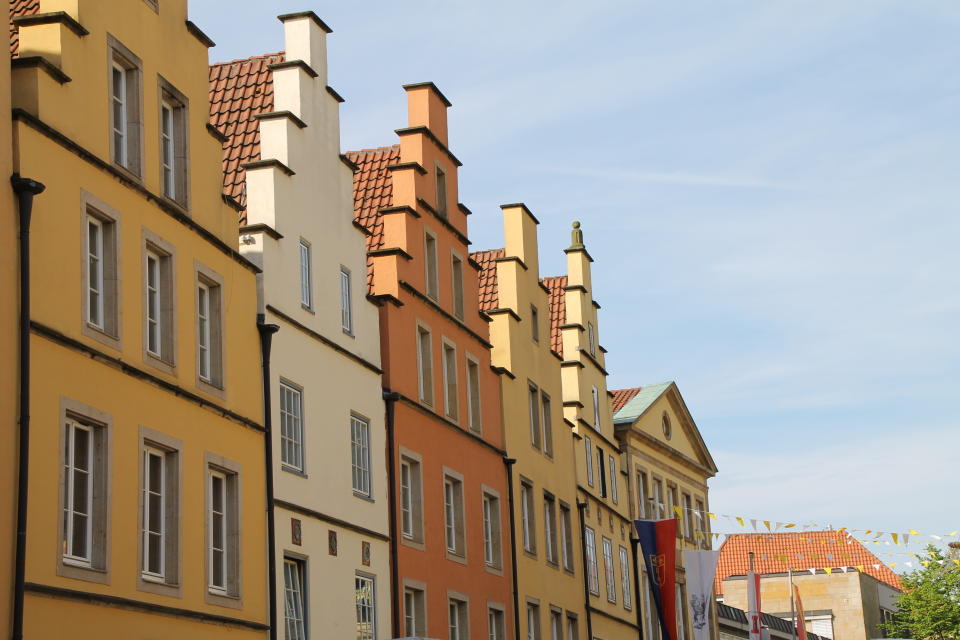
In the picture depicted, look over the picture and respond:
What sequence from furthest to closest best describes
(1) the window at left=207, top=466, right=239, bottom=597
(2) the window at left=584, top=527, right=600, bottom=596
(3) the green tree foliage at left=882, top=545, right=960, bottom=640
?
(3) the green tree foliage at left=882, top=545, right=960, bottom=640 → (2) the window at left=584, top=527, right=600, bottom=596 → (1) the window at left=207, top=466, right=239, bottom=597

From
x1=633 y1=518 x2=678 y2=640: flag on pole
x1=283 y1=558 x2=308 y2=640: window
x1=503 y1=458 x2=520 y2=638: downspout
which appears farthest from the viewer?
x1=633 y1=518 x2=678 y2=640: flag on pole

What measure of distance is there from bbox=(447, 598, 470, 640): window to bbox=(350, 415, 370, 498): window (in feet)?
14.9

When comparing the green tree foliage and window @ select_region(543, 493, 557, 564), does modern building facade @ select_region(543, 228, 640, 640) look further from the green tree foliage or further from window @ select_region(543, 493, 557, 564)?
the green tree foliage

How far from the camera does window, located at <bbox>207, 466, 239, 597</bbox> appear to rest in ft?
76.3

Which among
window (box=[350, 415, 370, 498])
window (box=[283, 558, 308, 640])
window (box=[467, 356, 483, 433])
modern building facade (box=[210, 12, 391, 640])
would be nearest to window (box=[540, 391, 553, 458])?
window (box=[467, 356, 483, 433])

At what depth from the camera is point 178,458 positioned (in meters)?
22.2

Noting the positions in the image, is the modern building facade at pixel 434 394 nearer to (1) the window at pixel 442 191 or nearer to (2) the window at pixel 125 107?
(1) the window at pixel 442 191

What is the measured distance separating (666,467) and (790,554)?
40.4 meters

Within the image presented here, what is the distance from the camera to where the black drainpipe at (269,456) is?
24594 mm

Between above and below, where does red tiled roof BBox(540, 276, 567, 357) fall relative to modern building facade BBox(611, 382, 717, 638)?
above

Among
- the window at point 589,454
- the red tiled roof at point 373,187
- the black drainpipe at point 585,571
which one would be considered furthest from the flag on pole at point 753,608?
the red tiled roof at point 373,187

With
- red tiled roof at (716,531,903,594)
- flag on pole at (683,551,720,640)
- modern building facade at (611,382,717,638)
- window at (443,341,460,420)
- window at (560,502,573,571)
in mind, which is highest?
red tiled roof at (716,531,903,594)

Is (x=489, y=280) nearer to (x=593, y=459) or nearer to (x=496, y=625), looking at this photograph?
(x=593, y=459)

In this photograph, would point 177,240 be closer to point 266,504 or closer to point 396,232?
point 266,504
